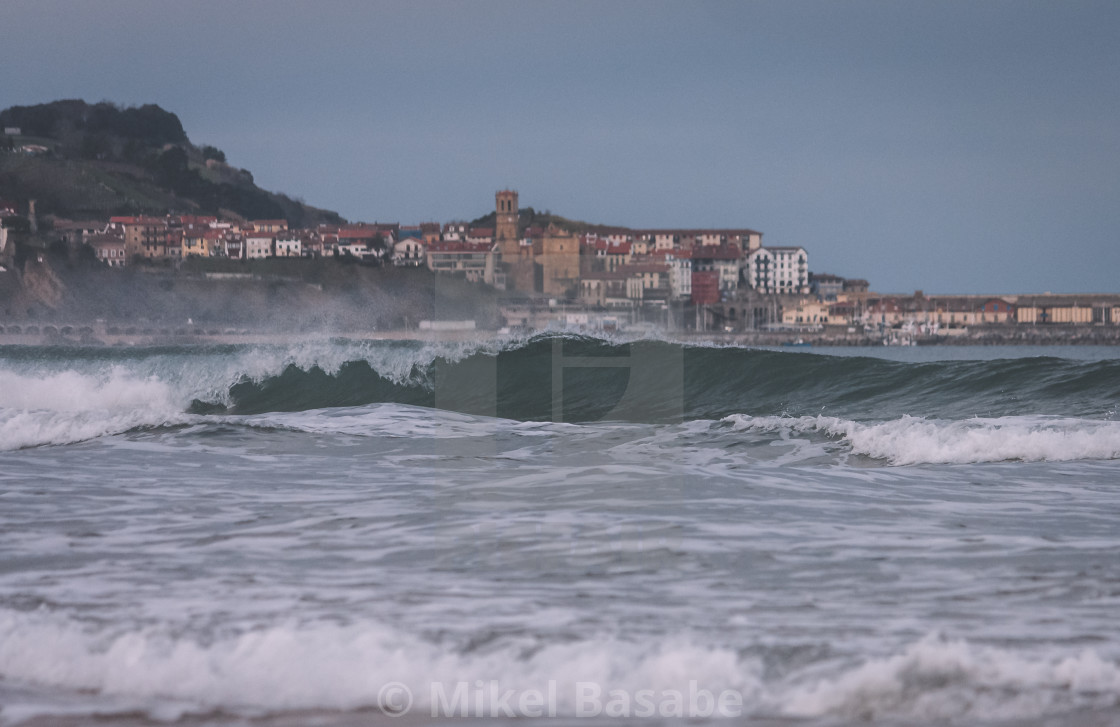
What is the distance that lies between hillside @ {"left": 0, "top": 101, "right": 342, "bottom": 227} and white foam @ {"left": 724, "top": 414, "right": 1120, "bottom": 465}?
126137 mm

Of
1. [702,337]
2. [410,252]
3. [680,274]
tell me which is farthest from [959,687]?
[680,274]

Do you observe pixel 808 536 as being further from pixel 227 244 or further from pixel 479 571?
pixel 227 244

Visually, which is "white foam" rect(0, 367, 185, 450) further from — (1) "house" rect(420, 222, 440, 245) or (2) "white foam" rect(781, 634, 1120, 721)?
(1) "house" rect(420, 222, 440, 245)

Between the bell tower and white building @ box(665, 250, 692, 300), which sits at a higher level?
the bell tower

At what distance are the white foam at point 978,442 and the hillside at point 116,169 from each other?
126 meters

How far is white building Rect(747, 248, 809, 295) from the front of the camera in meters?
130

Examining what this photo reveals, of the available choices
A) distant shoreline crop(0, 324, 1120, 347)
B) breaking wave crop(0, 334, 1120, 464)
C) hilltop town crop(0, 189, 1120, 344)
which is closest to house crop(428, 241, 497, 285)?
hilltop town crop(0, 189, 1120, 344)

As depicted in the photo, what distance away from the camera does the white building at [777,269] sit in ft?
428

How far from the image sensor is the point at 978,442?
24.9 feet

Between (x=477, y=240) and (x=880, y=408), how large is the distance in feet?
366

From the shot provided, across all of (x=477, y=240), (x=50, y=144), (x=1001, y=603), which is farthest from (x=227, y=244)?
(x=1001, y=603)

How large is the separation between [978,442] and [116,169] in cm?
14898

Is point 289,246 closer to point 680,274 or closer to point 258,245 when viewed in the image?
point 258,245

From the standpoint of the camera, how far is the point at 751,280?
13088 cm
